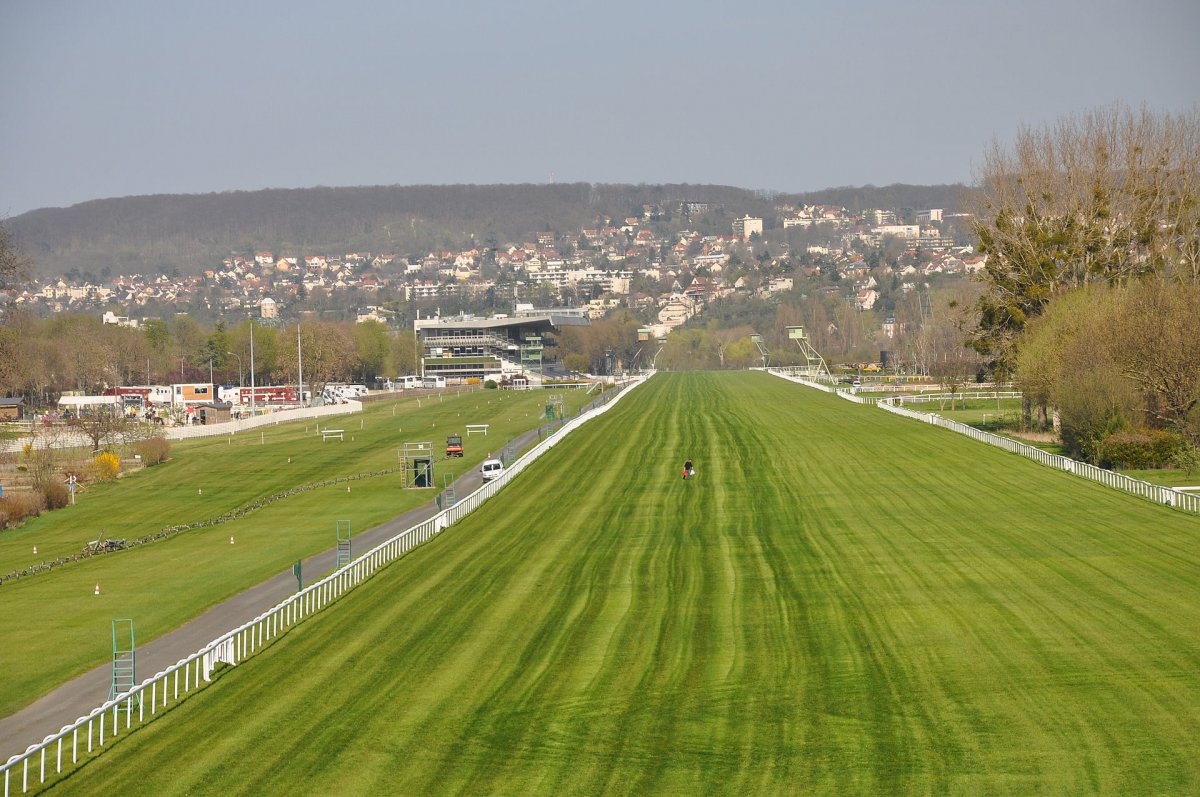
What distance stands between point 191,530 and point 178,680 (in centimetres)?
2648

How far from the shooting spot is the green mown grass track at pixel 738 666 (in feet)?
54.0

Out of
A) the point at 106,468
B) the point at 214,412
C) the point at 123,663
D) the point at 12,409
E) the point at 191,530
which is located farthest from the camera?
the point at 12,409

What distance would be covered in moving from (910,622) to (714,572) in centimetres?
641

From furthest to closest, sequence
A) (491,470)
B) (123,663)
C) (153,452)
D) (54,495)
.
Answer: (153,452), (54,495), (491,470), (123,663)

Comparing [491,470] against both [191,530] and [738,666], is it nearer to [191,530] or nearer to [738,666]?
[191,530]

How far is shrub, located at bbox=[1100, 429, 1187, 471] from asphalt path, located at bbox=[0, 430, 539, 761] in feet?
83.8

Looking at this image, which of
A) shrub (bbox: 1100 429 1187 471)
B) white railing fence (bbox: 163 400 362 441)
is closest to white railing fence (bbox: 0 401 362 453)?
white railing fence (bbox: 163 400 362 441)

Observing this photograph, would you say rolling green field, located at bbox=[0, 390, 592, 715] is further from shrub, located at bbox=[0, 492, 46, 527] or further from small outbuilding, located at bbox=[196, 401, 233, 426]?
small outbuilding, located at bbox=[196, 401, 233, 426]

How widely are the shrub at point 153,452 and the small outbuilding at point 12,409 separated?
51.1m

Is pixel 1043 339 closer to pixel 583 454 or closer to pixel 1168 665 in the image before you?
pixel 583 454

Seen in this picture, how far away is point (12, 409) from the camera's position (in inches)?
4815

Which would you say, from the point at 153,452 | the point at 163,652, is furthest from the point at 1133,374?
the point at 153,452

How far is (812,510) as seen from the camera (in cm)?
4019

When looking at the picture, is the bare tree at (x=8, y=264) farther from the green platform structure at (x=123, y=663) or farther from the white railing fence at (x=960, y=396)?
the white railing fence at (x=960, y=396)
